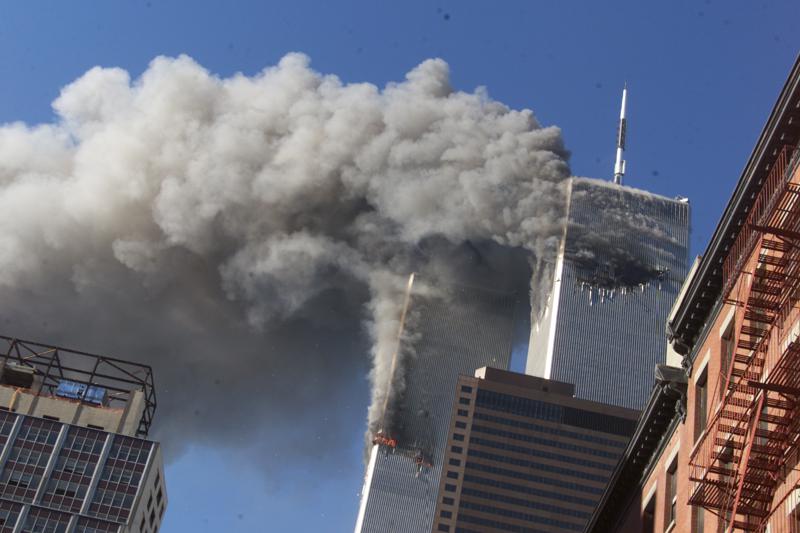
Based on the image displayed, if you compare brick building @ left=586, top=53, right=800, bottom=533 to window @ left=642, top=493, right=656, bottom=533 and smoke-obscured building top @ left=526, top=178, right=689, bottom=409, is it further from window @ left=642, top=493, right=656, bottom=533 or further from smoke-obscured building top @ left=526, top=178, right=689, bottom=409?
smoke-obscured building top @ left=526, top=178, right=689, bottom=409

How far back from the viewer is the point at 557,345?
196 meters

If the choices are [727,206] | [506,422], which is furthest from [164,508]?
[727,206]

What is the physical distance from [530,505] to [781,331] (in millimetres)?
142516

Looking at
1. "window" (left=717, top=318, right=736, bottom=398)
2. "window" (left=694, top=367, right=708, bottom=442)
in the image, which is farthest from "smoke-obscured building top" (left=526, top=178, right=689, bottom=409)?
"window" (left=717, top=318, right=736, bottom=398)

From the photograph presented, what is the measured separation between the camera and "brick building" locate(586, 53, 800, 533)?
1172 inches

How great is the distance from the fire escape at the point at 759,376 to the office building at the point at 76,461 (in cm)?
7584

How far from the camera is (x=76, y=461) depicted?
107 metres

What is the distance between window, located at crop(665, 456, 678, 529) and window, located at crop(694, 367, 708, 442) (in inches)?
95.2

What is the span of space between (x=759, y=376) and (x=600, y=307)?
170 metres

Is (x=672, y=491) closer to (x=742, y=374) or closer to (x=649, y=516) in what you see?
(x=649, y=516)

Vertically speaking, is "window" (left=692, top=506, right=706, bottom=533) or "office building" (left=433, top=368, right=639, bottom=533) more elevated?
"office building" (left=433, top=368, right=639, bottom=533)

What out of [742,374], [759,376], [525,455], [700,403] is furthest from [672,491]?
[525,455]

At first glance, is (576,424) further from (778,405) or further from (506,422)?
(778,405)

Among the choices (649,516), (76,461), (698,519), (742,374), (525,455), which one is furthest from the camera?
(525,455)
